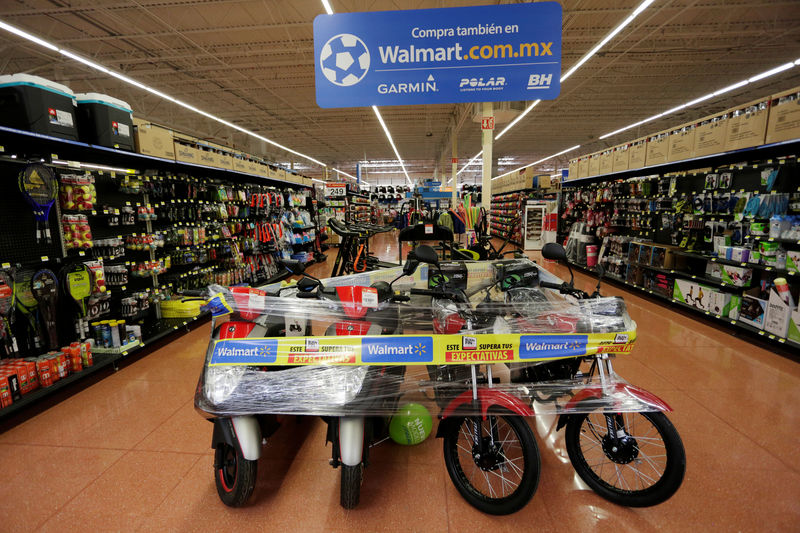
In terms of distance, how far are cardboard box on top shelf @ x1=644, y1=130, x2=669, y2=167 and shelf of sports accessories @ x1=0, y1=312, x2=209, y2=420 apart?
7.54 metres

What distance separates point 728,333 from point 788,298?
0.84 m

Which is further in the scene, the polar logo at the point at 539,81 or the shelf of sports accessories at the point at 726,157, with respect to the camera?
the shelf of sports accessories at the point at 726,157

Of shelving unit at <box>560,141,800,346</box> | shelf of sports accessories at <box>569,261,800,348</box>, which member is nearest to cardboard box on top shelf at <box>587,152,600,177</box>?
shelving unit at <box>560,141,800,346</box>

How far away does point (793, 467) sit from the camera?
2.16 metres

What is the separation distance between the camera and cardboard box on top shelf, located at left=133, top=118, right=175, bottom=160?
392cm

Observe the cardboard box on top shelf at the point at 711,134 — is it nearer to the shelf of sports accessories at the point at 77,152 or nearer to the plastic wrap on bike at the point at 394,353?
the plastic wrap on bike at the point at 394,353

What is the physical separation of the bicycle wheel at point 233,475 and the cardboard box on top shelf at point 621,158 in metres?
7.65

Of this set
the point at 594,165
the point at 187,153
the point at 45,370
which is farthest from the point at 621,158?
the point at 45,370

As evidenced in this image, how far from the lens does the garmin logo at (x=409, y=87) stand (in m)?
2.84

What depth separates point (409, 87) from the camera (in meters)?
2.86

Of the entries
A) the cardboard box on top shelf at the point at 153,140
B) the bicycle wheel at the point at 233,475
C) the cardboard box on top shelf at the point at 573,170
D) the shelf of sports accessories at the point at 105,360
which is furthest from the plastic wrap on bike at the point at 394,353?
the cardboard box on top shelf at the point at 573,170

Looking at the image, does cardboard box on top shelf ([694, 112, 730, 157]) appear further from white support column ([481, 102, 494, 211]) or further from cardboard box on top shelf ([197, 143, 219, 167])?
cardboard box on top shelf ([197, 143, 219, 167])

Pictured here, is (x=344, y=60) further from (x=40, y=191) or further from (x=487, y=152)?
(x=487, y=152)

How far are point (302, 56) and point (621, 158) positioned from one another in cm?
892
